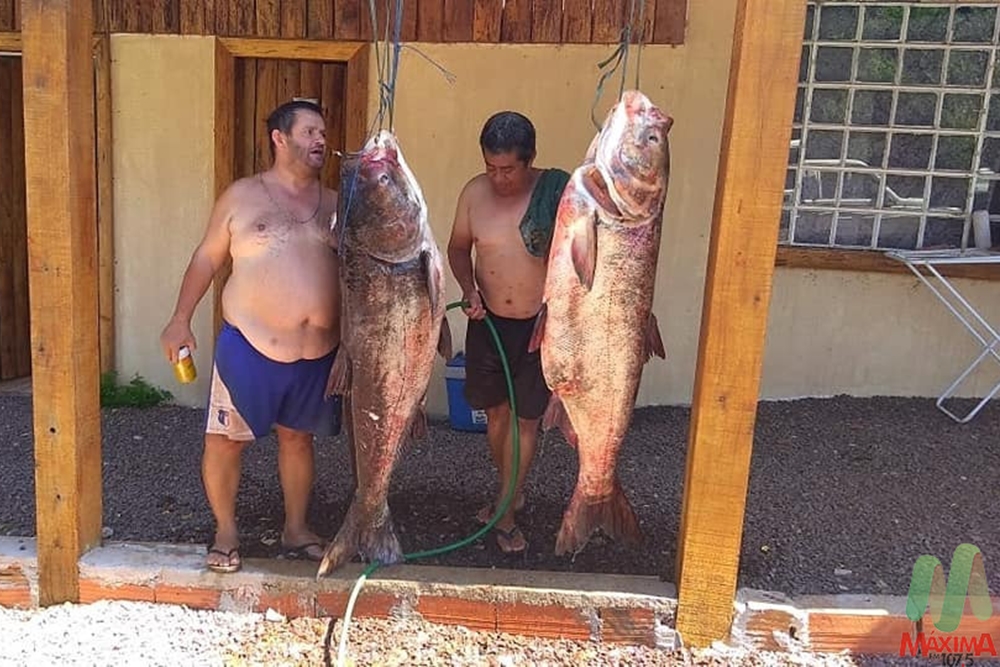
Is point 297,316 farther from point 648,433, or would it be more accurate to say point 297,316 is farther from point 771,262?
point 648,433

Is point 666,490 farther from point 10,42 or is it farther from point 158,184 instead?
point 10,42

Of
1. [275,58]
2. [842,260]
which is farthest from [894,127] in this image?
[275,58]

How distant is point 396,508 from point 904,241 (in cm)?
361

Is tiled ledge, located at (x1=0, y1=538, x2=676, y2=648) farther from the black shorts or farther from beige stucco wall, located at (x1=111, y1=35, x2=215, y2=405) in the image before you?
beige stucco wall, located at (x1=111, y1=35, x2=215, y2=405)

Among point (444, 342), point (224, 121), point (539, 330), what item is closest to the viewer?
point (539, 330)

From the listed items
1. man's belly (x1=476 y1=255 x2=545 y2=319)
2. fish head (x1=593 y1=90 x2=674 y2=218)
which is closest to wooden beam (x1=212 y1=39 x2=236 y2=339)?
man's belly (x1=476 y1=255 x2=545 y2=319)

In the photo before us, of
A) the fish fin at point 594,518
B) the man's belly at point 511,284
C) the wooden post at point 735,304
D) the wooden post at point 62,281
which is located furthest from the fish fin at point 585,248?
the wooden post at point 62,281

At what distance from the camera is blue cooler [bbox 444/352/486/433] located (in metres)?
5.21

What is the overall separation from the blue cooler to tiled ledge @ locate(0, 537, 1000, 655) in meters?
2.07

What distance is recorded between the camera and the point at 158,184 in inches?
217

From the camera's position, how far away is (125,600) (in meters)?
3.13

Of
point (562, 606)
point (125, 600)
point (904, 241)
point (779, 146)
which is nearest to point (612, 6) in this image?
point (904, 241)

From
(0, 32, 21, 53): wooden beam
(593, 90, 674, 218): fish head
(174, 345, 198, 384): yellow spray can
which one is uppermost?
(0, 32, 21, 53): wooden beam

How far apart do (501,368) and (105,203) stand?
10.9ft
